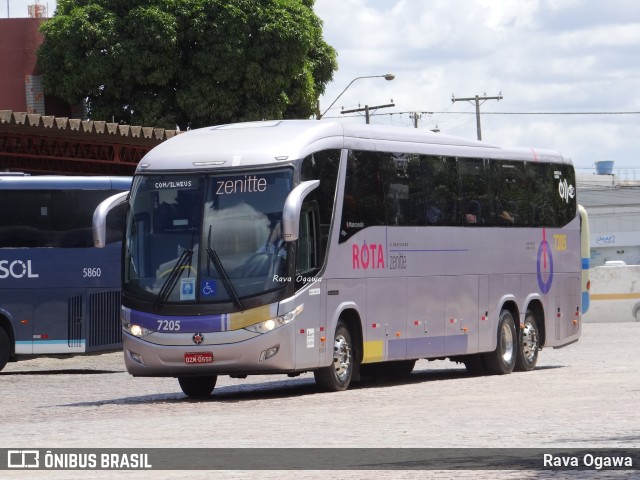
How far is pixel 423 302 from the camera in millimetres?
22391

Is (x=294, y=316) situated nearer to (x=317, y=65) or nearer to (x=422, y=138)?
(x=422, y=138)

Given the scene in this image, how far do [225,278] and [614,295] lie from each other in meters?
28.9

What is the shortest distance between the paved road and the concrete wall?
61.5 ft

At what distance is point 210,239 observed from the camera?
18781mm

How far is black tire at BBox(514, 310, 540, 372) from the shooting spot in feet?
83.8

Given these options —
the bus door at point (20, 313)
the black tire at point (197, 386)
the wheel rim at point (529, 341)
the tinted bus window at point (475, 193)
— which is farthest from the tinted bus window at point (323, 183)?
the bus door at point (20, 313)

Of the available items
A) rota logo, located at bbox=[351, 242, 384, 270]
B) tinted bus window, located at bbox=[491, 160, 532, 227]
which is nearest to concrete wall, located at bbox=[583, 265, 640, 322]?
tinted bus window, located at bbox=[491, 160, 532, 227]

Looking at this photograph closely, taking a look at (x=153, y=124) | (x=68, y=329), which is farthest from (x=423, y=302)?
(x=153, y=124)

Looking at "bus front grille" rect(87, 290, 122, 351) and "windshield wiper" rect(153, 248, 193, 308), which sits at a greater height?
"windshield wiper" rect(153, 248, 193, 308)

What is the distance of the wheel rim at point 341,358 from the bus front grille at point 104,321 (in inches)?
361

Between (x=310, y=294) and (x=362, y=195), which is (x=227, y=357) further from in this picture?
(x=362, y=195)

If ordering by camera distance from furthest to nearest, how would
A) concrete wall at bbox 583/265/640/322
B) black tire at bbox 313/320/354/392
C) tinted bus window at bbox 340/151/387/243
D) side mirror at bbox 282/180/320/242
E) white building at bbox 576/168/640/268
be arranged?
white building at bbox 576/168/640/268
concrete wall at bbox 583/265/640/322
tinted bus window at bbox 340/151/387/243
black tire at bbox 313/320/354/392
side mirror at bbox 282/180/320/242

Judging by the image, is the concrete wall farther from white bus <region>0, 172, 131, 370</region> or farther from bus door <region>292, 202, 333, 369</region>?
bus door <region>292, 202, 333, 369</region>

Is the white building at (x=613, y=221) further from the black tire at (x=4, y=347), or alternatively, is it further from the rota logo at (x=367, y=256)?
the rota logo at (x=367, y=256)
